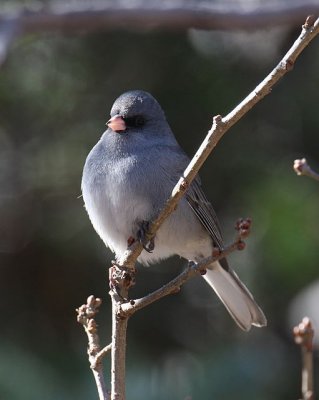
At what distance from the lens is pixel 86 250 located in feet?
15.0

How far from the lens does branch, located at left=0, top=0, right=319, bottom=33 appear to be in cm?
414

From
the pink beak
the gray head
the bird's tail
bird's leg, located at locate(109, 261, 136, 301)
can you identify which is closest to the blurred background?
the bird's tail

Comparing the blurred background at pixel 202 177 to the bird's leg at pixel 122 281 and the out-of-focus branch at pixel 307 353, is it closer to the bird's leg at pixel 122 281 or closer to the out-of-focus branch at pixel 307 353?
the bird's leg at pixel 122 281

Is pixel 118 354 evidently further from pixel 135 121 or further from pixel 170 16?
pixel 170 16

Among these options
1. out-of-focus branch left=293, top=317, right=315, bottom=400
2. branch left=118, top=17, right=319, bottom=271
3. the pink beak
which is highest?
the pink beak

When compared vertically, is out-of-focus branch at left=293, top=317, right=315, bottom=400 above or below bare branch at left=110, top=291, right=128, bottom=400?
below

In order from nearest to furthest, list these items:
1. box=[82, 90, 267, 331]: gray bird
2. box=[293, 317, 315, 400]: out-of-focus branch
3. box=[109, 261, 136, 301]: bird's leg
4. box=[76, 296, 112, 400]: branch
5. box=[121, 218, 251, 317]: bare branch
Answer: box=[293, 317, 315, 400]: out-of-focus branch
box=[121, 218, 251, 317]: bare branch
box=[76, 296, 112, 400]: branch
box=[109, 261, 136, 301]: bird's leg
box=[82, 90, 267, 331]: gray bird

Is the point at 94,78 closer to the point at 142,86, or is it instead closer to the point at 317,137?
the point at 142,86

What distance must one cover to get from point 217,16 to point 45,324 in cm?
187

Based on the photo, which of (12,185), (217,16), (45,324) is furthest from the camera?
(12,185)

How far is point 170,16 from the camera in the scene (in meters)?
4.23

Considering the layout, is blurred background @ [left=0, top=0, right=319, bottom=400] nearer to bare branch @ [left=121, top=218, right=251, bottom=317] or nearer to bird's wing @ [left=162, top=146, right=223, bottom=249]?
bird's wing @ [left=162, top=146, right=223, bottom=249]

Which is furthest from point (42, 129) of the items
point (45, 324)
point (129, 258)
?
point (129, 258)

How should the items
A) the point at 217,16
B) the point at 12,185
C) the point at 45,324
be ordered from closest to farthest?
1. the point at 217,16
2. the point at 45,324
3. the point at 12,185
